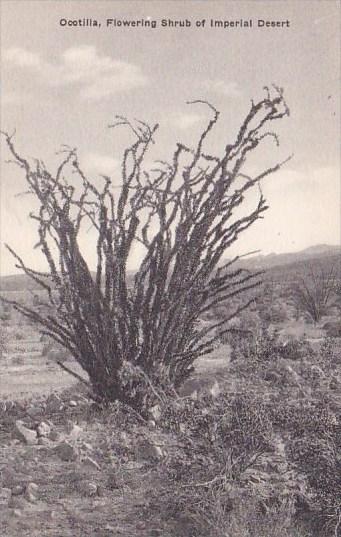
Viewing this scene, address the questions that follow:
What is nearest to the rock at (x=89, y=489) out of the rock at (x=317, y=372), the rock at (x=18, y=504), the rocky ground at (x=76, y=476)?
the rocky ground at (x=76, y=476)

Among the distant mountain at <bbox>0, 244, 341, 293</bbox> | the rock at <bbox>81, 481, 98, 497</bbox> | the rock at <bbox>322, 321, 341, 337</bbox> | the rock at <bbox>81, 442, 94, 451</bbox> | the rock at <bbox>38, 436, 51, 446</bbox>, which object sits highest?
the distant mountain at <bbox>0, 244, 341, 293</bbox>

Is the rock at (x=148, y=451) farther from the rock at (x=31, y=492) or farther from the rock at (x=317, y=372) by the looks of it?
the rock at (x=317, y=372)

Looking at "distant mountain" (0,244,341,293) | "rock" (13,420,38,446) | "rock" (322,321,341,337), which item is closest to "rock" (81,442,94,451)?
"rock" (13,420,38,446)

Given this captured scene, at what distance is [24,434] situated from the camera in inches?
194

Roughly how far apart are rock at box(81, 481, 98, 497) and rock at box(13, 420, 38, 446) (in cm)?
84

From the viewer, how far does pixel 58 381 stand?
9914 millimetres

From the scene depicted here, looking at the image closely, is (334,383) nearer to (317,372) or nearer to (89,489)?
(317,372)

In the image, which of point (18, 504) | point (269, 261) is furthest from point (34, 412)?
point (269, 261)

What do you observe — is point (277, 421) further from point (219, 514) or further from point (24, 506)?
point (24, 506)

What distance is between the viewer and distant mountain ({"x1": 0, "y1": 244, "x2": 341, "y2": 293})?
174 ft

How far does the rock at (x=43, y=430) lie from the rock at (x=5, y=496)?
87 centimetres

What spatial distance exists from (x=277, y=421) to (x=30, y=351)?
1008 centimetres

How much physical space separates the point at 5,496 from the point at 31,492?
16 cm

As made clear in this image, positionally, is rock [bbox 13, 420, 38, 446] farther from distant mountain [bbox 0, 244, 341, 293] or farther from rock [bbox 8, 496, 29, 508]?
distant mountain [bbox 0, 244, 341, 293]
